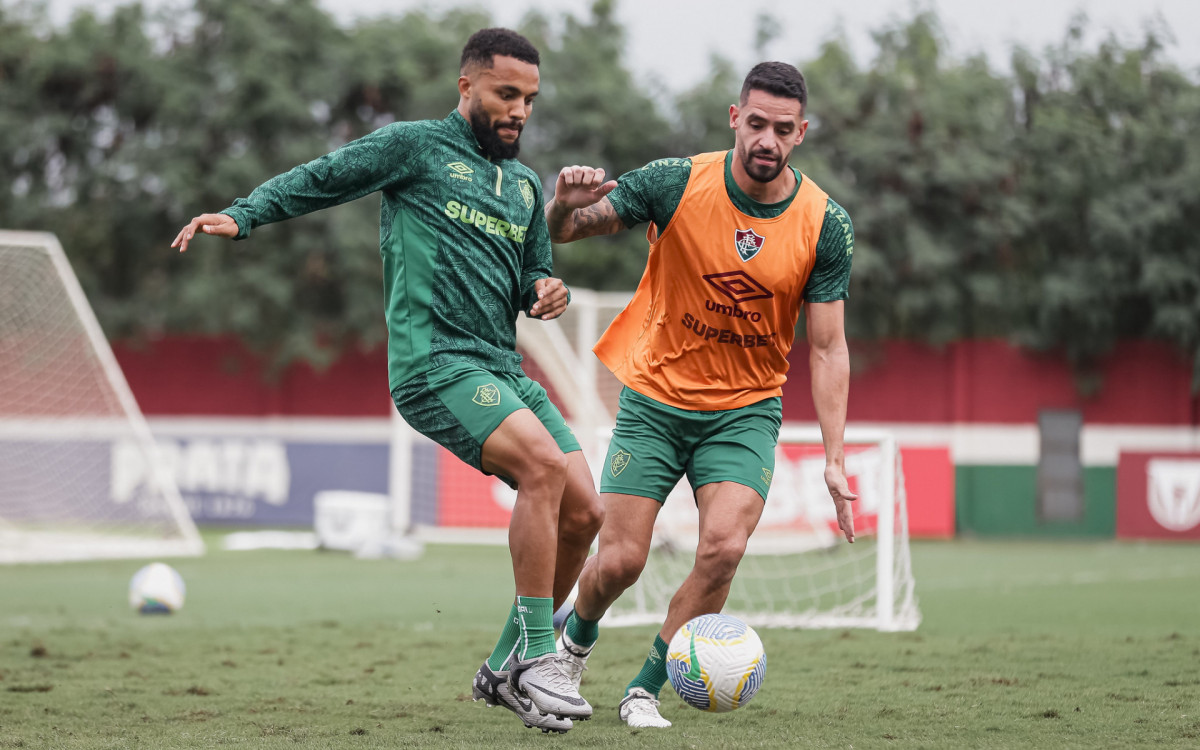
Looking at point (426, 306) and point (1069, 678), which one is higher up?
point (426, 306)

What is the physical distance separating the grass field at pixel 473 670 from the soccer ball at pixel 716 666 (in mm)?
164

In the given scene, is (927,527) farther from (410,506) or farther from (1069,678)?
(1069,678)

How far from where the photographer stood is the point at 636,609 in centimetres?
1053

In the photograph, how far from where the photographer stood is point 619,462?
551 centimetres

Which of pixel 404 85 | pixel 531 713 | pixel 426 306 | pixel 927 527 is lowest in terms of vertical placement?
pixel 927 527

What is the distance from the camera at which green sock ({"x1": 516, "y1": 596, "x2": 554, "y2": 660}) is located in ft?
16.5

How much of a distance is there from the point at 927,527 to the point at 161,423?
13.6m

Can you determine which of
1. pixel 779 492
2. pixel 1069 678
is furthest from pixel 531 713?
pixel 779 492

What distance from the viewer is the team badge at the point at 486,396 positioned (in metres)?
5.00

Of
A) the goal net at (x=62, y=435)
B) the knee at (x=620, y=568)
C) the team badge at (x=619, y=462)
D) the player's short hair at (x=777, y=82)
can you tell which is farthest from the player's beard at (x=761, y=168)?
the goal net at (x=62, y=435)

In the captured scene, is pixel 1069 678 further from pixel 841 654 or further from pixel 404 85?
pixel 404 85

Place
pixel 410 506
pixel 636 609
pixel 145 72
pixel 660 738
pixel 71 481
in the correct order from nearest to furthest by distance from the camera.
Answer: pixel 660 738 → pixel 636 609 → pixel 71 481 → pixel 410 506 → pixel 145 72

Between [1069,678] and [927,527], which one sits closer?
[1069,678]

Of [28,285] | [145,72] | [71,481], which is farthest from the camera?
[145,72]
